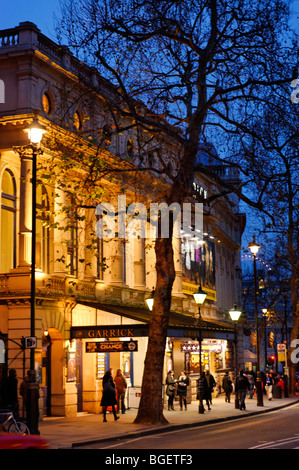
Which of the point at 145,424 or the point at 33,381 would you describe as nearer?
the point at 33,381

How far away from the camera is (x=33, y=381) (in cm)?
2089

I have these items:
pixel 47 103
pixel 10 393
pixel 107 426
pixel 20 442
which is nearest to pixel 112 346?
pixel 107 426

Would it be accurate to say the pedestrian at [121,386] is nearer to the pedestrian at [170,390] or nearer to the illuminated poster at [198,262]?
the pedestrian at [170,390]

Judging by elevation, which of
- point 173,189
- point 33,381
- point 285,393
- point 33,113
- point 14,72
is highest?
point 14,72

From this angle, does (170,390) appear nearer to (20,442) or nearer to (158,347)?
(158,347)

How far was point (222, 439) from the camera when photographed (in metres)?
19.7

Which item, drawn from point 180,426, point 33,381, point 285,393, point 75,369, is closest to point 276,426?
point 180,426

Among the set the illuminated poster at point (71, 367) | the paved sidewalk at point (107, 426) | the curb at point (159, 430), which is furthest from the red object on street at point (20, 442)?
the illuminated poster at point (71, 367)

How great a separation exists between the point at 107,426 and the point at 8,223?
9926 millimetres

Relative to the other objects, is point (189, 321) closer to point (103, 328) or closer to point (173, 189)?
point (103, 328)

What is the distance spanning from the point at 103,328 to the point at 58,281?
2.63 metres

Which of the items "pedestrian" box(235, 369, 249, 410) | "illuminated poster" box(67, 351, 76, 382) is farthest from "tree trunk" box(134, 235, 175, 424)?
"pedestrian" box(235, 369, 249, 410)
